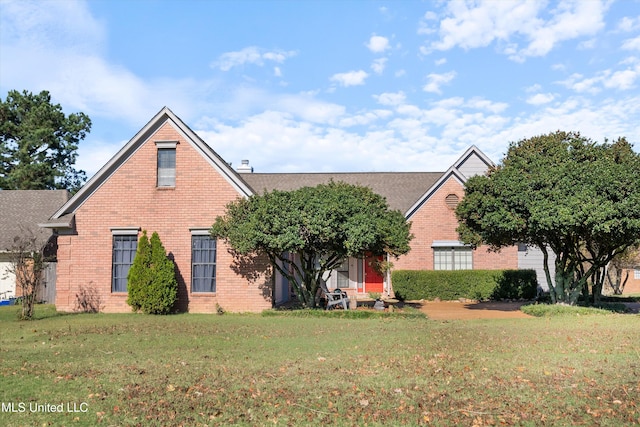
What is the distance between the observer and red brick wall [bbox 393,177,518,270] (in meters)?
27.8

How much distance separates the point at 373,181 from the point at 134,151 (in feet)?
54.5

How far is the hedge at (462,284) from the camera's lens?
25688 mm

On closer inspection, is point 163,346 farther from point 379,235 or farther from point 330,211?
point 379,235

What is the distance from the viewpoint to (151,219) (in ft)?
65.1

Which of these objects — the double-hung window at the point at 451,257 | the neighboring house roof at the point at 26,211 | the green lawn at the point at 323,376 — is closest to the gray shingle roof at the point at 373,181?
the double-hung window at the point at 451,257

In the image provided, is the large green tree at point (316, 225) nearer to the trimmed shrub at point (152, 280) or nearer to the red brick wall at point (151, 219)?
the red brick wall at point (151, 219)

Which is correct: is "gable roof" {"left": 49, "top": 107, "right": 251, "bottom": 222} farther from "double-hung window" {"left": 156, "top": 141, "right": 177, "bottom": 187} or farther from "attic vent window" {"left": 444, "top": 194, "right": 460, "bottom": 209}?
"attic vent window" {"left": 444, "top": 194, "right": 460, "bottom": 209}

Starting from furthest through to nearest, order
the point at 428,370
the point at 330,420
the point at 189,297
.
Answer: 1. the point at 189,297
2. the point at 428,370
3. the point at 330,420

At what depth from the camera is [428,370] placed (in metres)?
9.04

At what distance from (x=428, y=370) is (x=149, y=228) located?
44.3 ft

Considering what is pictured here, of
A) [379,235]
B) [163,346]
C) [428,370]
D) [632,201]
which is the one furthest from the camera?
[379,235]

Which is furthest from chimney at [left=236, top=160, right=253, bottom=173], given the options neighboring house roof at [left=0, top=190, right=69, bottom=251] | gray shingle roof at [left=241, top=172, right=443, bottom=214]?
neighboring house roof at [left=0, top=190, right=69, bottom=251]

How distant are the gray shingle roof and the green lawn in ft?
57.7

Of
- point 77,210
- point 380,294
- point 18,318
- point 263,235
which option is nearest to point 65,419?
point 263,235
